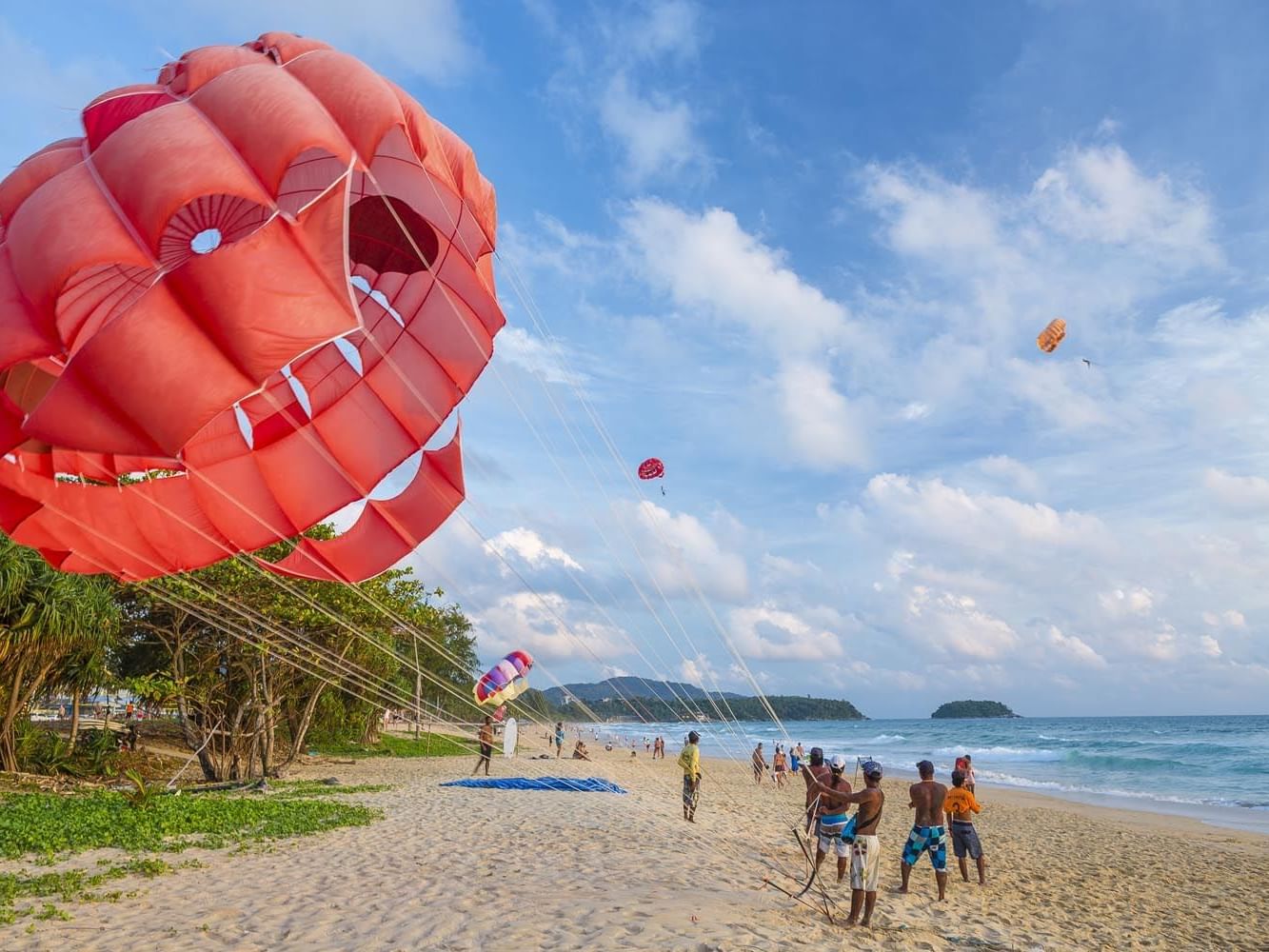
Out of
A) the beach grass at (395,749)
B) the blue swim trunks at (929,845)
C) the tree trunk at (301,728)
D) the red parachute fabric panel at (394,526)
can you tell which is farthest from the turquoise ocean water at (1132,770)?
the beach grass at (395,749)

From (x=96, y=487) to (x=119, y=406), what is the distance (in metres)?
2.69

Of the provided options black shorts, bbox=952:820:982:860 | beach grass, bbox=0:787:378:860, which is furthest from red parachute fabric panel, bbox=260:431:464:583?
black shorts, bbox=952:820:982:860

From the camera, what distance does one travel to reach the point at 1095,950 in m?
7.60

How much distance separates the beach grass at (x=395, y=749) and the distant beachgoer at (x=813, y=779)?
61.1ft

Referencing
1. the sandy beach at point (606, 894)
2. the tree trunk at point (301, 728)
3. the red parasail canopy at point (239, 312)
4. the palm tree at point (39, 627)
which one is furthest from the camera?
the tree trunk at point (301, 728)

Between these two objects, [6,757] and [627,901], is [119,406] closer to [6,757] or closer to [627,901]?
[627,901]

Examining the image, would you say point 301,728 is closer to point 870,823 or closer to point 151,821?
point 151,821

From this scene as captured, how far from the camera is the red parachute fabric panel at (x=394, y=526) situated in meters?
7.59

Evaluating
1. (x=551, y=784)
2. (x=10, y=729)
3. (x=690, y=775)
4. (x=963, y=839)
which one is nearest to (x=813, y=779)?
(x=963, y=839)

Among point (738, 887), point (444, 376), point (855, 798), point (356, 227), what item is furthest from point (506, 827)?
point (356, 227)

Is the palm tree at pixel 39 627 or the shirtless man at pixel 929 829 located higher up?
the palm tree at pixel 39 627

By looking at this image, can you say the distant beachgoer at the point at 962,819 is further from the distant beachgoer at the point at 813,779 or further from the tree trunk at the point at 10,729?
the tree trunk at the point at 10,729

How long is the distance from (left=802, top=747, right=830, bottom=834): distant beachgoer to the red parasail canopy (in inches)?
162

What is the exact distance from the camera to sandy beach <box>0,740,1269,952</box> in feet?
20.7
